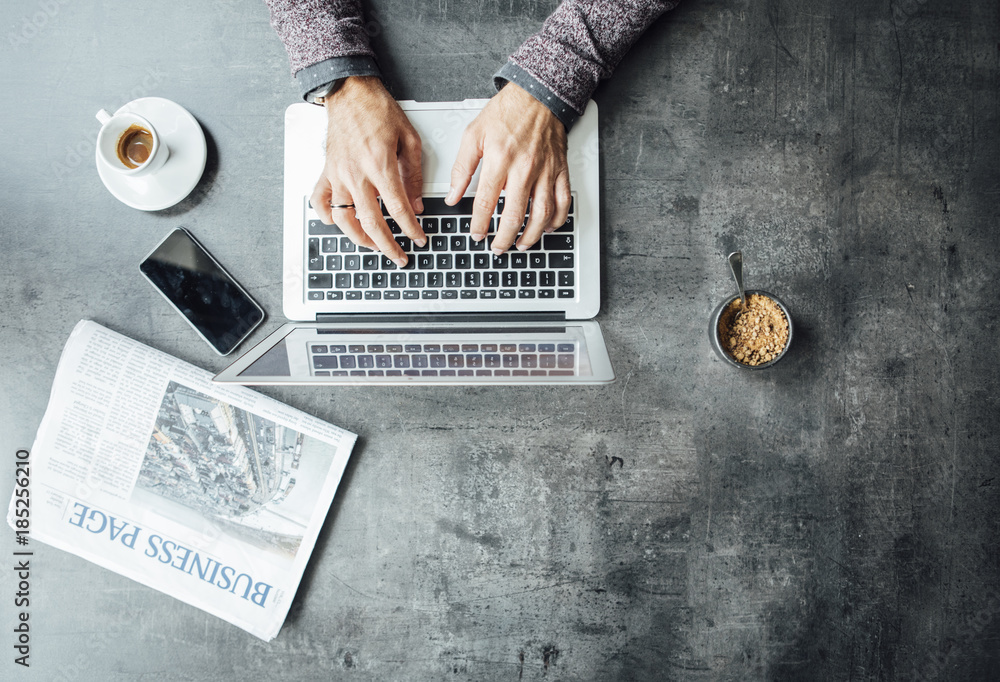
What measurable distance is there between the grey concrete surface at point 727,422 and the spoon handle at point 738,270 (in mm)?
33

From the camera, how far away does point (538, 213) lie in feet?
2.91

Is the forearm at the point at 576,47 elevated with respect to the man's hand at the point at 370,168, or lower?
elevated

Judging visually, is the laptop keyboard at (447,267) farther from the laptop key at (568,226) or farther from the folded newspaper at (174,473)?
the folded newspaper at (174,473)

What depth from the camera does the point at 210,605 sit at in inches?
38.2

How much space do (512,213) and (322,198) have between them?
30 centimetres

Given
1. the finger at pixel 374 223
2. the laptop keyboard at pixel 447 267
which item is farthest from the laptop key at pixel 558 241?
the finger at pixel 374 223

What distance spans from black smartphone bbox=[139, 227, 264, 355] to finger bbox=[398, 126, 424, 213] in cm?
31

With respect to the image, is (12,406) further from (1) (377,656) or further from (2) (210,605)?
(1) (377,656)

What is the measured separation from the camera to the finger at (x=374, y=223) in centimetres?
88

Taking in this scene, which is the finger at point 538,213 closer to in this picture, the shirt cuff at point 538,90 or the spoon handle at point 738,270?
the shirt cuff at point 538,90

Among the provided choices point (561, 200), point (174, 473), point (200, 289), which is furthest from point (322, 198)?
point (174, 473)

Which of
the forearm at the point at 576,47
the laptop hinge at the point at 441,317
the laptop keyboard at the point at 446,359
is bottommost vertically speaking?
the laptop keyboard at the point at 446,359

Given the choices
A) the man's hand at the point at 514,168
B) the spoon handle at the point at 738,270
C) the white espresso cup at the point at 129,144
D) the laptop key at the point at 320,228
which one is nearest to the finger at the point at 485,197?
the man's hand at the point at 514,168

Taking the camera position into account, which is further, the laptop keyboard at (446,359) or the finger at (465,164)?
the finger at (465,164)
